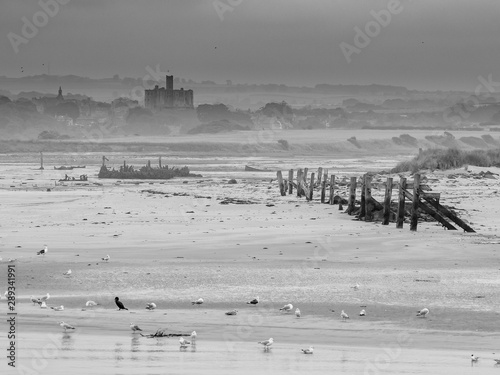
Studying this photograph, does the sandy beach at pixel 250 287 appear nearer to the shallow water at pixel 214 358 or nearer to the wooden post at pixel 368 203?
the shallow water at pixel 214 358

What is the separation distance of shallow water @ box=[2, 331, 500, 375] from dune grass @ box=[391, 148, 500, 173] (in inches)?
1140

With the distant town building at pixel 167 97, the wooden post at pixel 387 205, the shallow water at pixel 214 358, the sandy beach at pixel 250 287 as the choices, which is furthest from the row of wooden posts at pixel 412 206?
the distant town building at pixel 167 97

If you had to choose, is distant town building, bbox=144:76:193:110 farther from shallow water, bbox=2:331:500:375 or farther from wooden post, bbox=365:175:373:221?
shallow water, bbox=2:331:500:375

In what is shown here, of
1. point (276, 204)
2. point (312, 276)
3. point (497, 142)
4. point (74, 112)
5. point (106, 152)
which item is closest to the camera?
point (312, 276)

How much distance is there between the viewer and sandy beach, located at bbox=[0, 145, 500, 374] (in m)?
10.2

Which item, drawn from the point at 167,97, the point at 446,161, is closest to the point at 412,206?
the point at 446,161

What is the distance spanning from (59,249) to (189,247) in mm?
2140

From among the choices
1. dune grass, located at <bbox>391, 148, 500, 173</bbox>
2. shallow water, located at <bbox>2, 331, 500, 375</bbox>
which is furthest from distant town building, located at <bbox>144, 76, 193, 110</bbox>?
shallow water, located at <bbox>2, 331, 500, 375</bbox>

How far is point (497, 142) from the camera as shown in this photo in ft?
326

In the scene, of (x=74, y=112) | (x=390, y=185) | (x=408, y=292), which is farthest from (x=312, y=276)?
(x=74, y=112)

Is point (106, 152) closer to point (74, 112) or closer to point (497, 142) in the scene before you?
point (497, 142)

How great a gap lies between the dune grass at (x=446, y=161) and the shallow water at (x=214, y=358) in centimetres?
2896

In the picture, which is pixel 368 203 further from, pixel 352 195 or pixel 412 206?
pixel 412 206

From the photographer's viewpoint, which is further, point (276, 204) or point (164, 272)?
point (276, 204)
